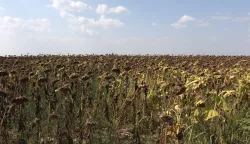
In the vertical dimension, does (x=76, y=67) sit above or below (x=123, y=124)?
above

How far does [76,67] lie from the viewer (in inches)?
366

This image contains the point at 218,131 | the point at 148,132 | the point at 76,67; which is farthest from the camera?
the point at 76,67

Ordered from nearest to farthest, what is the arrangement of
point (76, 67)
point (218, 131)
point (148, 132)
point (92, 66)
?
point (218, 131) < point (148, 132) < point (76, 67) < point (92, 66)

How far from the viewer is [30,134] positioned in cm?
470

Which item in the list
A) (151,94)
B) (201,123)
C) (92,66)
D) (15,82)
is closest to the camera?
(201,123)

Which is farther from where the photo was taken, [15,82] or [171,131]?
[15,82]

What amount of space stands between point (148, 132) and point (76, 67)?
450cm

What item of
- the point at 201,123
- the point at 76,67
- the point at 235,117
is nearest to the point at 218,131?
the point at 201,123

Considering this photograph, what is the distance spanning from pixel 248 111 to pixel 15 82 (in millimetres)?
4088

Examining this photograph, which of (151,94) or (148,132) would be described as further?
(151,94)

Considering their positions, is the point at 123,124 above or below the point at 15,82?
below

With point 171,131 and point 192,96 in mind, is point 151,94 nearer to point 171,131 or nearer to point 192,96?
point 192,96

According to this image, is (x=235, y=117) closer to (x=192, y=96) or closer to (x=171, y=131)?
(x=192, y=96)

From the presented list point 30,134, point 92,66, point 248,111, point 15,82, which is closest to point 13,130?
point 30,134
